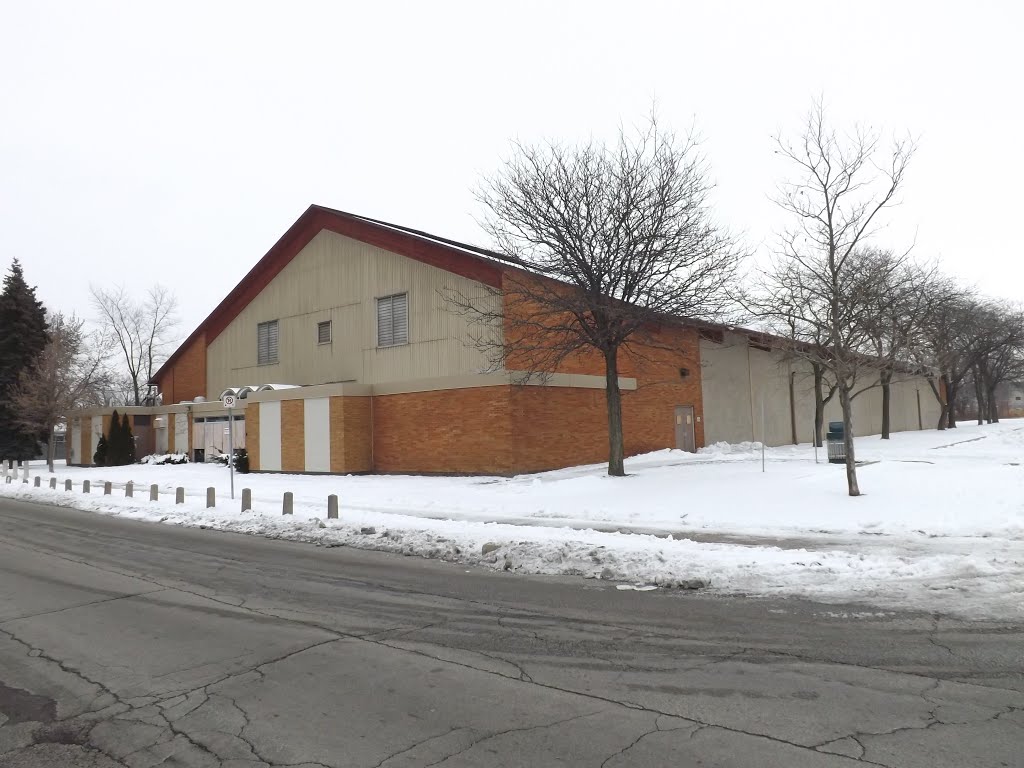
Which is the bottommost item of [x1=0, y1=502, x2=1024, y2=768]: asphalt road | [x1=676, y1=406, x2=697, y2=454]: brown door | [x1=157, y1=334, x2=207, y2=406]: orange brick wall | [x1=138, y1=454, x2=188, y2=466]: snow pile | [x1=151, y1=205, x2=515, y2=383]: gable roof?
[x1=0, y1=502, x2=1024, y2=768]: asphalt road

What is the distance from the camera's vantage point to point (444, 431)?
82.8ft

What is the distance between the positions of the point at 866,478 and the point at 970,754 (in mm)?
14508

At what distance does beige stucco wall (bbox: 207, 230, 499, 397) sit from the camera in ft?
84.7

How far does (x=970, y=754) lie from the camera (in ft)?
12.8

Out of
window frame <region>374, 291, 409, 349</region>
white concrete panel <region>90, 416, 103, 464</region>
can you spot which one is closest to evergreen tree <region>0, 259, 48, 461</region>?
white concrete panel <region>90, 416, 103, 464</region>

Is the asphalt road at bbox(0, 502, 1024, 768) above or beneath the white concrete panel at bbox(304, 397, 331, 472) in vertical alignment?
beneath

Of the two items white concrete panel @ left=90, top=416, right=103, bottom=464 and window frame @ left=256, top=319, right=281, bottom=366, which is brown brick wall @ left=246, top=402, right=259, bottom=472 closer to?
window frame @ left=256, top=319, right=281, bottom=366

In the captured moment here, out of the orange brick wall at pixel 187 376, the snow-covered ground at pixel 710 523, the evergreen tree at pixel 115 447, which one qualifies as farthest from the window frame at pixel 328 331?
the evergreen tree at pixel 115 447

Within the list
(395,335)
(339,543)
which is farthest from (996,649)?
(395,335)

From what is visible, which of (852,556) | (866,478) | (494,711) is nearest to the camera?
(494,711)

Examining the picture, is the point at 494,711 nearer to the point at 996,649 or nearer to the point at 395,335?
the point at 996,649

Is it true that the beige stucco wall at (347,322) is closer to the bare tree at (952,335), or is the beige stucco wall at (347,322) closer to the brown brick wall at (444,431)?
the brown brick wall at (444,431)

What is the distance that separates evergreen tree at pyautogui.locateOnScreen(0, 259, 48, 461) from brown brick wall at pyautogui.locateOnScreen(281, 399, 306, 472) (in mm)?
26999

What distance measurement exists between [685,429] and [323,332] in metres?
15.9
